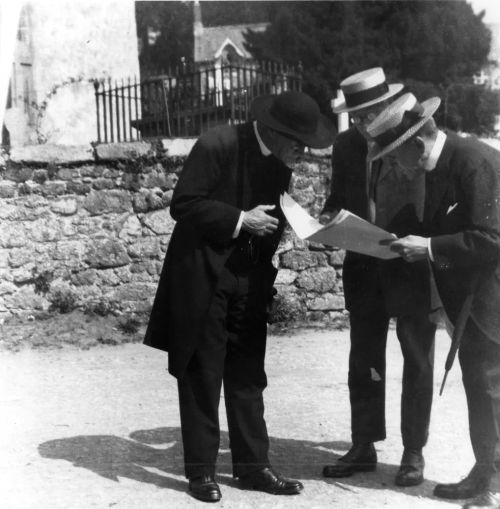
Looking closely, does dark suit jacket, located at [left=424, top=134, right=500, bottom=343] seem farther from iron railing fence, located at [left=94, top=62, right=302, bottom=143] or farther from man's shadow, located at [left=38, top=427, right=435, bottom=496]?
iron railing fence, located at [left=94, top=62, right=302, bottom=143]

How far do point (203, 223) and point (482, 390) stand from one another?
1.43 metres

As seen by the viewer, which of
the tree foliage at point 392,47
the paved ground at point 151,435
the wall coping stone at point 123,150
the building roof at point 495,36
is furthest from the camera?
the tree foliage at point 392,47

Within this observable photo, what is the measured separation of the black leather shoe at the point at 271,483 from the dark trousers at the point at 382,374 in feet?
1.64

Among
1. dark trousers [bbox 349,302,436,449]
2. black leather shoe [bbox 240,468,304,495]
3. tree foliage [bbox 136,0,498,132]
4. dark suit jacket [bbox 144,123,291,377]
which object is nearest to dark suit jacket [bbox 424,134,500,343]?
dark trousers [bbox 349,302,436,449]

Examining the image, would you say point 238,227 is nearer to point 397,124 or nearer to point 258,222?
point 258,222

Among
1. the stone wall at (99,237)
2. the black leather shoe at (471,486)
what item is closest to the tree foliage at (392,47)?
the stone wall at (99,237)

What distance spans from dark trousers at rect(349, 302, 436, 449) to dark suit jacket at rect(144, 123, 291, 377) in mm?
601

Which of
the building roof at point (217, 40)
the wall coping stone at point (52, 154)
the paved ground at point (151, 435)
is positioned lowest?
the paved ground at point (151, 435)

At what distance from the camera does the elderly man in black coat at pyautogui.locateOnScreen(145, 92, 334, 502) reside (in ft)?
12.6

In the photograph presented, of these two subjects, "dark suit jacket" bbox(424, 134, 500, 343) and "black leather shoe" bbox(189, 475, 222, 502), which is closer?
"dark suit jacket" bbox(424, 134, 500, 343)

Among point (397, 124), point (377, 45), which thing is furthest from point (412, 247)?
point (377, 45)

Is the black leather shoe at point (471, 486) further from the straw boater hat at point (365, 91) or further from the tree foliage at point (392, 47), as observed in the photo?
the tree foliage at point (392, 47)

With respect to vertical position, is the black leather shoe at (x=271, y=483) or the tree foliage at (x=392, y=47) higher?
the tree foliage at (x=392, y=47)

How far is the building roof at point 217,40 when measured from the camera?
3083cm
